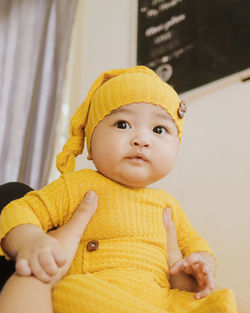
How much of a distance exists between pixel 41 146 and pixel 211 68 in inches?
45.4

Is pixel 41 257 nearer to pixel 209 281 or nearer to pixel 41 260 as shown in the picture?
pixel 41 260

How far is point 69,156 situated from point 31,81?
1.53 m

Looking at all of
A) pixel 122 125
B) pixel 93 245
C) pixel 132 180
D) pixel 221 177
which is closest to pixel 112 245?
pixel 93 245

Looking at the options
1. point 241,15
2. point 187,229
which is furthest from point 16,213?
point 241,15

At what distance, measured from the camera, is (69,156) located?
867 millimetres

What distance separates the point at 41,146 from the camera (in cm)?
207

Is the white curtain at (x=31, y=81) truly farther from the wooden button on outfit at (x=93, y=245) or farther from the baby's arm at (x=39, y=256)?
the baby's arm at (x=39, y=256)

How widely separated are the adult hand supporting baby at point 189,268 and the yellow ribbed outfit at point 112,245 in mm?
27

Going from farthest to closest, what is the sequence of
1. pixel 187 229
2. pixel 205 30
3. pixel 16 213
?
1. pixel 205 30
2. pixel 187 229
3. pixel 16 213

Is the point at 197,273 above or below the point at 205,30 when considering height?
below

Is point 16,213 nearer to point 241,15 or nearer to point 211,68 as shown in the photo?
point 211,68

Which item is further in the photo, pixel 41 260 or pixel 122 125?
pixel 122 125

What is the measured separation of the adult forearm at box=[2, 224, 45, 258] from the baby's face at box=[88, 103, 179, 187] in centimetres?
24

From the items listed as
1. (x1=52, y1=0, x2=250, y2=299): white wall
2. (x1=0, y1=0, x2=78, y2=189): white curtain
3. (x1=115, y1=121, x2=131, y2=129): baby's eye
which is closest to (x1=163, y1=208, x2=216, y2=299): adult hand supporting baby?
(x1=115, y1=121, x2=131, y2=129): baby's eye
